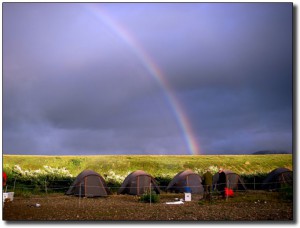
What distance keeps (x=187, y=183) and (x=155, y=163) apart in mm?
9900

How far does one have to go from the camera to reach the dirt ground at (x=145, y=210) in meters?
12.8

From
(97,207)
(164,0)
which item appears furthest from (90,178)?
(164,0)

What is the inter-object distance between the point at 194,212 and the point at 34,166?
1222 centimetres

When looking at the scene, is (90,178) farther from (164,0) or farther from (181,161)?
(181,161)

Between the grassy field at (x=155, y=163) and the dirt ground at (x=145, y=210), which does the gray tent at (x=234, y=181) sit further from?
the grassy field at (x=155, y=163)

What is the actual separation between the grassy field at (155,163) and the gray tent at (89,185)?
5399 mm

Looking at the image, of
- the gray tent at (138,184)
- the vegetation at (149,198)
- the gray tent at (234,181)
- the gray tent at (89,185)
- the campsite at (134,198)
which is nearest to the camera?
the campsite at (134,198)

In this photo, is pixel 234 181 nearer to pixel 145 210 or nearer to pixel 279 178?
pixel 279 178

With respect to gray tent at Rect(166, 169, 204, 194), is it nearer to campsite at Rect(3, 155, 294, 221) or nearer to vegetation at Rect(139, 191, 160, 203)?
campsite at Rect(3, 155, 294, 221)

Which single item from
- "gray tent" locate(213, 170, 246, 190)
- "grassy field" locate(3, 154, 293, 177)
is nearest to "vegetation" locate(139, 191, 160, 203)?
"gray tent" locate(213, 170, 246, 190)

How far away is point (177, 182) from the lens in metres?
19.9

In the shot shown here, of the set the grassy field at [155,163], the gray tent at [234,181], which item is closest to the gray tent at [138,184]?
the gray tent at [234,181]

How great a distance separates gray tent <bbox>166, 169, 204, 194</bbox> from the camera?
64.6 feet

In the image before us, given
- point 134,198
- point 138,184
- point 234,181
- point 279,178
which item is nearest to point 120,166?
point 138,184
